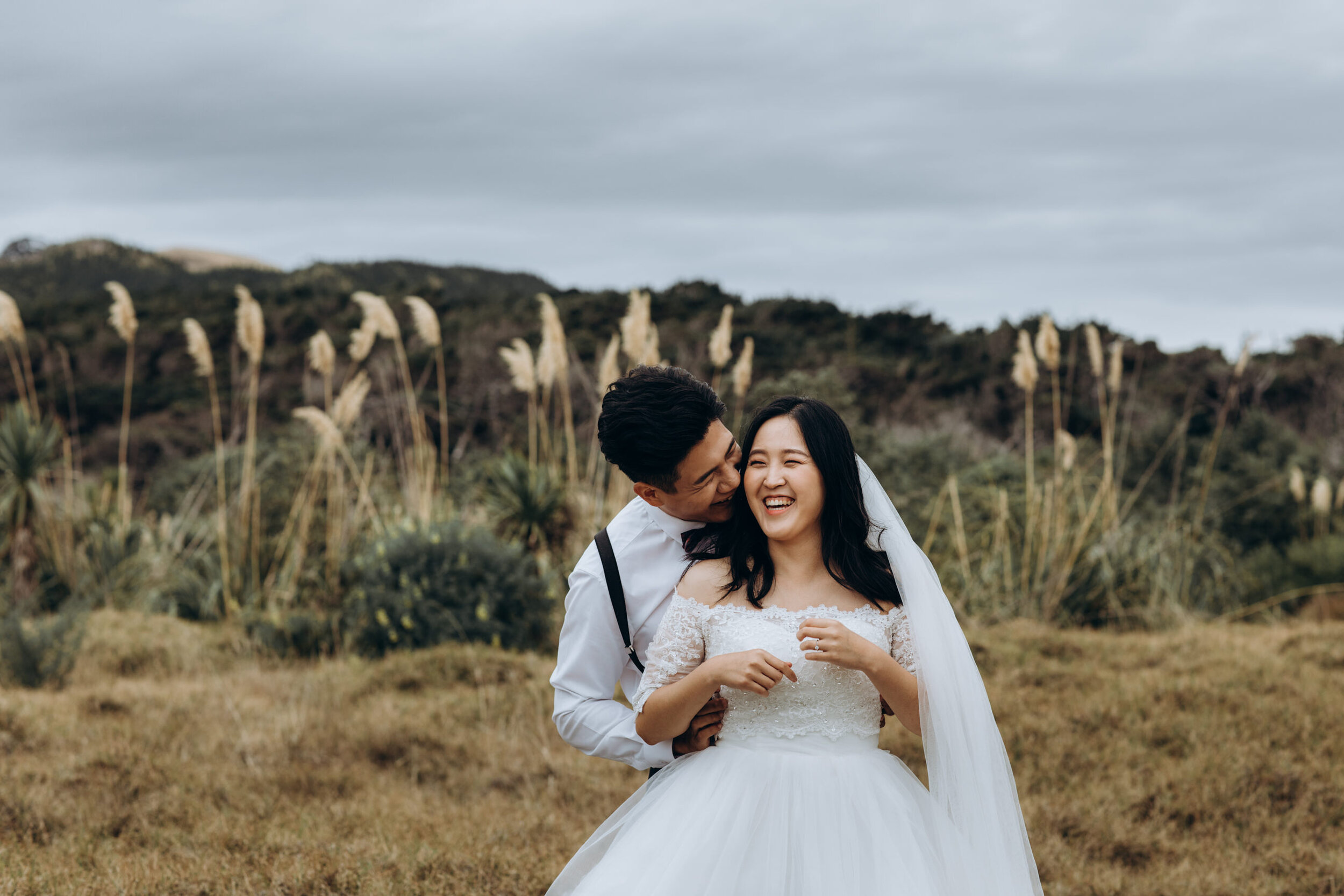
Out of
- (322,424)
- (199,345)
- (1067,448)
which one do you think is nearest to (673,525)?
(322,424)

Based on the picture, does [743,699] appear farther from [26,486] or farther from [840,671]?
[26,486]

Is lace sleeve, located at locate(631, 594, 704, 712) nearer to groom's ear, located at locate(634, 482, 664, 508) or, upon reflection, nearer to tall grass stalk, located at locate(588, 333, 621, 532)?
groom's ear, located at locate(634, 482, 664, 508)

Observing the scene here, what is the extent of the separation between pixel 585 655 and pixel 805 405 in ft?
2.61

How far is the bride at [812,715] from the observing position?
7.26ft

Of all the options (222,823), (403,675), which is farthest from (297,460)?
(222,823)

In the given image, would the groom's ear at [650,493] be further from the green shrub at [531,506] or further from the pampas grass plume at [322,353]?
the pampas grass plume at [322,353]

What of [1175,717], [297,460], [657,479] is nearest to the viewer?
[657,479]

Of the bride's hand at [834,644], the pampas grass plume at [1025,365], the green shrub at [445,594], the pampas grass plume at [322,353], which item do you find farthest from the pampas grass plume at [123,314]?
the bride's hand at [834,644]

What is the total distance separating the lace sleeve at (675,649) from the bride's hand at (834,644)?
0.93 ft

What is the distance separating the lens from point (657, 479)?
2477 millimetres

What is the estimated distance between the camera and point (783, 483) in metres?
2.43

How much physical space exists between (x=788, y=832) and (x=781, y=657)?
36cm

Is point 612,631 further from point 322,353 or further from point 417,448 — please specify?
point 417,448

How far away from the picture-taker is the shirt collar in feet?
8.73
